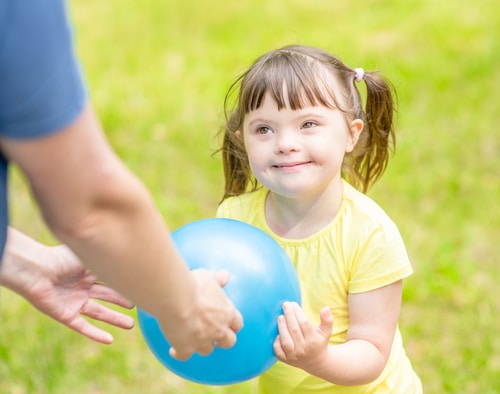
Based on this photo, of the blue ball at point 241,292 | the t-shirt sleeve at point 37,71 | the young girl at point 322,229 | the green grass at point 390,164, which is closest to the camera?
the t-shirt sleeve at point 37,71

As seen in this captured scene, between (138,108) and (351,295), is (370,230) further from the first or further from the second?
(138,108)

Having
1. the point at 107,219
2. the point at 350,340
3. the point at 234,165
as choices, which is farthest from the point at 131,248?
the point at 234,165

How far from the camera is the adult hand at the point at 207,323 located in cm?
181

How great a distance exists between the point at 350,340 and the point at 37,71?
4.03ft

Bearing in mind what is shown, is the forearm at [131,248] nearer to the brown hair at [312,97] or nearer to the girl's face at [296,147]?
the girl's face at [296,147]

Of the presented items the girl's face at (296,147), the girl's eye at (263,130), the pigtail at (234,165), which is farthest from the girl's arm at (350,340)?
the pigtail at (234,165)

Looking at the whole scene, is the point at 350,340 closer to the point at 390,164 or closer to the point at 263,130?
the point at 263,130

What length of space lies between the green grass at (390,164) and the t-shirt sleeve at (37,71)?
161 cm

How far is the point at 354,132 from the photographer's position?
2.40 meters

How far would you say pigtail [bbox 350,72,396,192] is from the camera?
2600 mm

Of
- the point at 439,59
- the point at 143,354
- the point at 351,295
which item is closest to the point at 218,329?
the point at 351,295

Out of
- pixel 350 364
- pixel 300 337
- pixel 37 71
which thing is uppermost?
pixel 37 71

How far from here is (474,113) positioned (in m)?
5.95

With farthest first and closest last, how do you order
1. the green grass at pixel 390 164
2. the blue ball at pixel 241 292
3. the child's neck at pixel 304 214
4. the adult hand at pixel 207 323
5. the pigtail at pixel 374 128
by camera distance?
→ 1. the green grass at pixel 390 164
2. the pigtail at pixel 374 128
3. the child's neck at pixel 304 214
4. the blue ball at pixel 241 292
5. the adult hand at pixel 207 323
